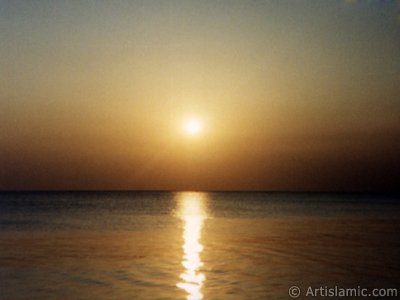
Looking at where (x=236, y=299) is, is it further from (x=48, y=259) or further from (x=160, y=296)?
(x=48, y=259)

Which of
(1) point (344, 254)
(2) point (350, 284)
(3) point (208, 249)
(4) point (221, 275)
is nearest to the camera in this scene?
(2) point (350, 284)

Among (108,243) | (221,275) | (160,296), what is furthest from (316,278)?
(108,243)

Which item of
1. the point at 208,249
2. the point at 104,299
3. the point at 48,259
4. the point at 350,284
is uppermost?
the point at 208,249

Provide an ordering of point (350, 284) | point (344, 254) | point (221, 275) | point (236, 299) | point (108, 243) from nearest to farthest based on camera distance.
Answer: point (236, 299) < point (350, 284) < point (221, 275) < point (344, 254) < point (108, 243)

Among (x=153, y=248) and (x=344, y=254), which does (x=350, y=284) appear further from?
(x=153, y=248)

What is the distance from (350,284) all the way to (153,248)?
11.4 m

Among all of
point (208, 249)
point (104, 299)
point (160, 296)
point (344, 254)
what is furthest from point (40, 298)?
point (344, 254)

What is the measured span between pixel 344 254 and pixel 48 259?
467 inches

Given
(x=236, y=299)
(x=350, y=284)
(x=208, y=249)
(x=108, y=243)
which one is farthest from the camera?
(x=108, y=243)

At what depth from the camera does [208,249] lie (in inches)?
963

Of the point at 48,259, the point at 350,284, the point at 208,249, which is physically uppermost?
the point at 208,249

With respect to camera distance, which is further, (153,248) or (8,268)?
(153,248)

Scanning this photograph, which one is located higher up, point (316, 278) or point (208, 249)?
point (208, 249)

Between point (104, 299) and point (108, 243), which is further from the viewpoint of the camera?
point (108, 243)
